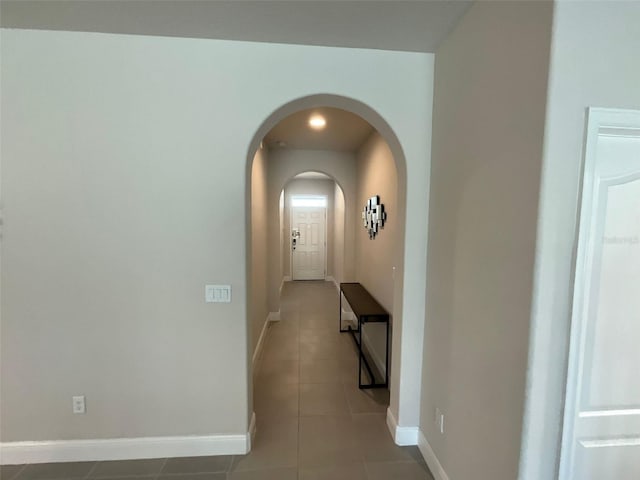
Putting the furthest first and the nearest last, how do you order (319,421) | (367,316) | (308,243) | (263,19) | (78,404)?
(308,243), (367,316), (319,421), (78,404), (263,19)

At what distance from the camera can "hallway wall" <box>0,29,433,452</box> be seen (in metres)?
1.77

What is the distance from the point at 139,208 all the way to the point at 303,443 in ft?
6.37

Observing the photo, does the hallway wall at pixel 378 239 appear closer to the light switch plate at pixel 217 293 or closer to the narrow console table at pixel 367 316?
the narrow console table at pixel 367 316

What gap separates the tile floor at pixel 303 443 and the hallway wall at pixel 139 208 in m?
0.17

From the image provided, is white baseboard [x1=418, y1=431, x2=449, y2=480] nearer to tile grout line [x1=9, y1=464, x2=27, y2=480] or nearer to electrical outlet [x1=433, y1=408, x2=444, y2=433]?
electrical outlet [x1=433, y1=408, x2=444, y2=433]

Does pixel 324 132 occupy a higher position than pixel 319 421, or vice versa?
pixel 324 132

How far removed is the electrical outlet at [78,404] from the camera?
1.88 metres

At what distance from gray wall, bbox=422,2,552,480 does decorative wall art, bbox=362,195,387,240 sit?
1355mm

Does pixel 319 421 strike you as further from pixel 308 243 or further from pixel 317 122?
pixel 308 243

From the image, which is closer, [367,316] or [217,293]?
[217,293]

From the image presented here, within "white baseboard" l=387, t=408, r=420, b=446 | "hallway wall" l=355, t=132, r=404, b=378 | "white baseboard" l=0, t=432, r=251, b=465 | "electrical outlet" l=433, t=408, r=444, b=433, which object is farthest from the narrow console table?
"white baseboard" l=0, t=432, r=251, b=465

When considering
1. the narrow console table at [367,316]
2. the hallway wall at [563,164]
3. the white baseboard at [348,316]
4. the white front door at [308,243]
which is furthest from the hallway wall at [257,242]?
the white front door at [308,243]

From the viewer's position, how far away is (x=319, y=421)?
231 centimetres

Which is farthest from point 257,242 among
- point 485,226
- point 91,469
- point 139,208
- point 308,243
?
point 308,243
